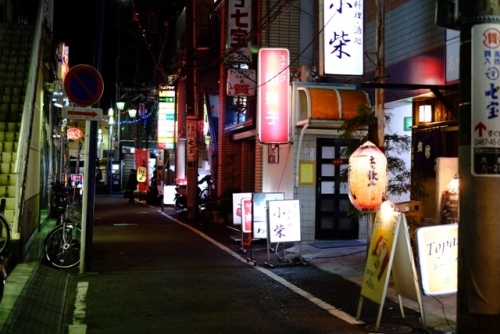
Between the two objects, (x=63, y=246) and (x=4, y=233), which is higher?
(x=4, y=233)

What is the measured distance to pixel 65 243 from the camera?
11547 millimetres

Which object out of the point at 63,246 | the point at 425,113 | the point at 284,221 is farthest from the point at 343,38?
the point at 63,246

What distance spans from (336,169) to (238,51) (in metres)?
6.49

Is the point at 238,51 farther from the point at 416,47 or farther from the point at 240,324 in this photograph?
the point at 240,324

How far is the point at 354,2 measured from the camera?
40.8 feet

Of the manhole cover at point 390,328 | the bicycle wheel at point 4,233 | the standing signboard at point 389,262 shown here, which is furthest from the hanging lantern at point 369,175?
the bicycle wheel at point 4,233

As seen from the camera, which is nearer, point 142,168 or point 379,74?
point 379,74

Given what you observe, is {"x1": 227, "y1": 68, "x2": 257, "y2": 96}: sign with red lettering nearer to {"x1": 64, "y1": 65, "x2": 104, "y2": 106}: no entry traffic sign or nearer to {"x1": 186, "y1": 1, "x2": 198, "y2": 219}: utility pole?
{"x1": 186, "y1": 1, "x2": 198, "y2": 219}: utility pole

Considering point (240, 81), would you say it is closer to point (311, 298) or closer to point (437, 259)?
point (311, 298)

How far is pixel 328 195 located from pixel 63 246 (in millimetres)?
7279

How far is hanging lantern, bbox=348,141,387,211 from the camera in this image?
977 cm

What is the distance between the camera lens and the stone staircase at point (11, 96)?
39.6ft

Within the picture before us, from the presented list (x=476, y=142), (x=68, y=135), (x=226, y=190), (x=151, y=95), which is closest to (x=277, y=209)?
(x=476, y=142)

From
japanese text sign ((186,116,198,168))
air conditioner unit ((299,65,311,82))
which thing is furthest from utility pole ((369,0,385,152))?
japanese text sign ((186,116,198,168))
